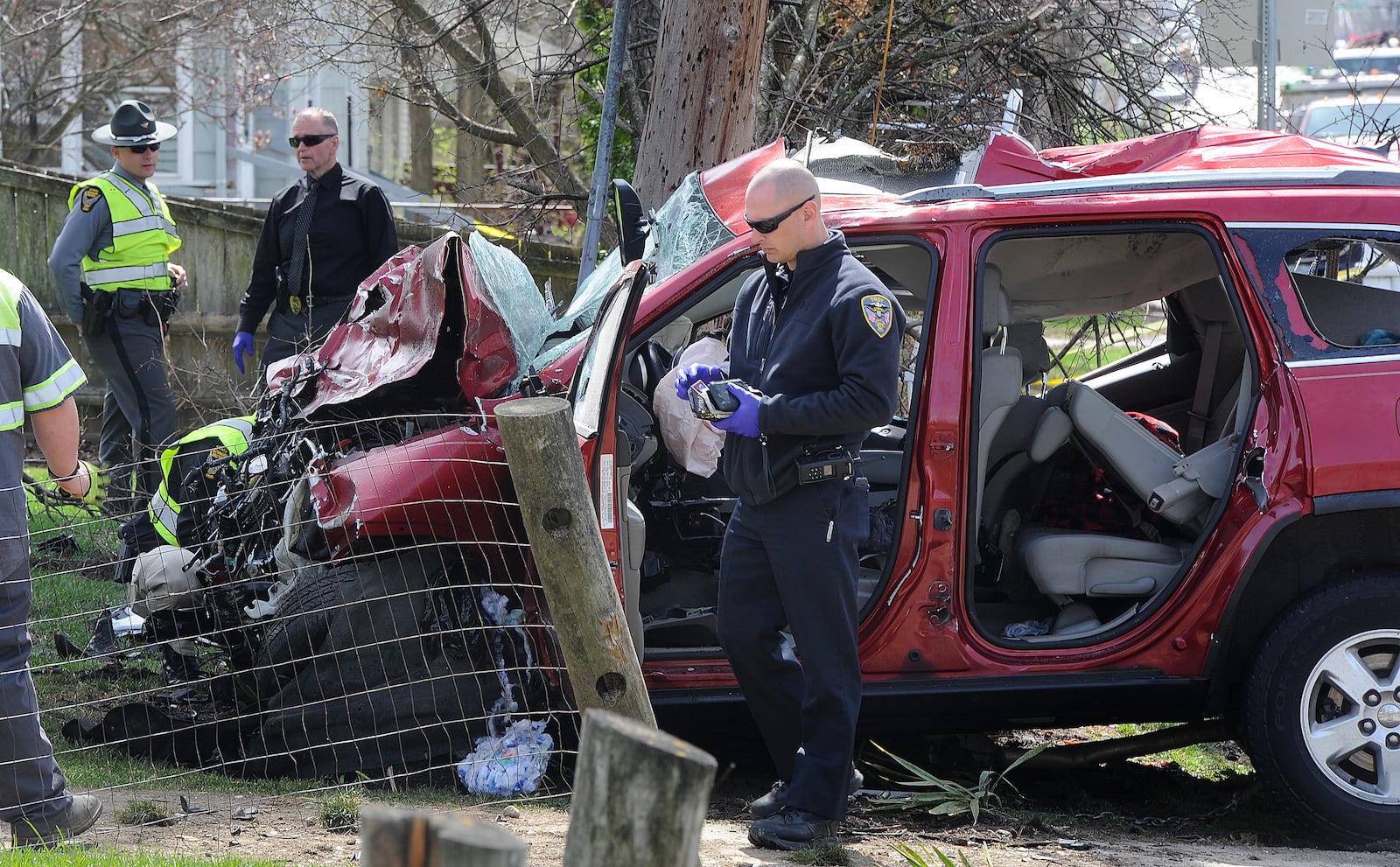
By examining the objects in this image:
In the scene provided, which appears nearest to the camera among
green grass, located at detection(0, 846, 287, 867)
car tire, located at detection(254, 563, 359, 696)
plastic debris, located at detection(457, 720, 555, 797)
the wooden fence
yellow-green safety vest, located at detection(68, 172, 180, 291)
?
green grass, located at detection(0, 846, 287, 867)

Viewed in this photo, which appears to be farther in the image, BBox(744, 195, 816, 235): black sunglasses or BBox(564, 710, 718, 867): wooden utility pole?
BBox(744, 195, 816, 235): black sunglasses

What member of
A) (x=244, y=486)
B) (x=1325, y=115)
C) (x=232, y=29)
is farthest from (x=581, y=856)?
(x=1325, y=115)

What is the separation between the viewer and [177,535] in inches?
188

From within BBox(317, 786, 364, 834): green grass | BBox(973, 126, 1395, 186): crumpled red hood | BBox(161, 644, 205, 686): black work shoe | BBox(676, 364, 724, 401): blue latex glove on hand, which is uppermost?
BBox(973, 126, 1395, 186): crumpled red hood

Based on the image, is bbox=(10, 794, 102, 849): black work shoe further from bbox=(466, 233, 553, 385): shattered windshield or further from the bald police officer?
the bald police officer

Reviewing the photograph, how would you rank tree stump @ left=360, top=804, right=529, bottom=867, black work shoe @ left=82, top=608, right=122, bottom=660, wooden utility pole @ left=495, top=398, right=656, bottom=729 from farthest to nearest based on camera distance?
black work shoe @ left=82, top=608, right=122, bottom=660 < wooden utility pole @ left=495, top=398, right=656, bottom=729 < tree stump @ left=360, top=804, right=529, bottom=867

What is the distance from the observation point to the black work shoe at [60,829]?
11.9 feet

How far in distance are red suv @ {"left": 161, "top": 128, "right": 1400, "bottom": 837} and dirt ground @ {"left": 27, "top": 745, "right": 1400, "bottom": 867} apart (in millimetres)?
267

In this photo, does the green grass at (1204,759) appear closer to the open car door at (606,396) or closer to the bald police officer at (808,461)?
the bald police officer at (808,461)

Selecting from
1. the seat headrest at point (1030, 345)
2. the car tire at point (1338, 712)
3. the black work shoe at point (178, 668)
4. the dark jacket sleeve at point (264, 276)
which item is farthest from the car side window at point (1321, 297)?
the dark jacket sleeve at point (264, 276)

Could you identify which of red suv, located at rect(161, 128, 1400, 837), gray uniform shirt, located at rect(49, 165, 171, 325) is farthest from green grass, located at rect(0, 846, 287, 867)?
gray uniform shirt, located at rect(49, 165, 171, 325)

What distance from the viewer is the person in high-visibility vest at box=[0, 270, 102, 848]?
11.9 ft

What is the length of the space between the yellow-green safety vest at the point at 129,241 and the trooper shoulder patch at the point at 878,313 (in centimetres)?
493

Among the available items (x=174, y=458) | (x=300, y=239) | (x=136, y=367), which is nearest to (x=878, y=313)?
(x=174, y=458)
